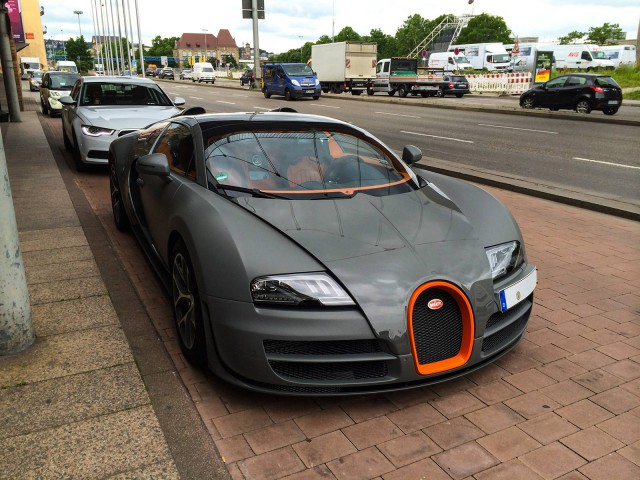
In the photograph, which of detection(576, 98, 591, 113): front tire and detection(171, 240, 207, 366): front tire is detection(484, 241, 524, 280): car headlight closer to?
detection(171, 240, 207, 366): front tire

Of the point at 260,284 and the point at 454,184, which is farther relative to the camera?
the point at 454,184

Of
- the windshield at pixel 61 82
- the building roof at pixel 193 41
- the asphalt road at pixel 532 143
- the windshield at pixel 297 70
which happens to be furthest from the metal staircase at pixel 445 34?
the building roof at pixel 193 41

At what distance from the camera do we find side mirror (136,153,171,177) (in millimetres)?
3816

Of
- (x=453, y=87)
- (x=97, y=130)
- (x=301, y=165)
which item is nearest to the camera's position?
(x=301, y=165)

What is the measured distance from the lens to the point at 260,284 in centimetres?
275

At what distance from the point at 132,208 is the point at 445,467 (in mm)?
3546

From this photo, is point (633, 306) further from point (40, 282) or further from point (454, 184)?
point (40, 282)

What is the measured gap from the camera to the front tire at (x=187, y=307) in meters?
3.07

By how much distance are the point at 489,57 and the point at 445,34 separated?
52155 mm

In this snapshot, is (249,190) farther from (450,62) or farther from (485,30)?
(485,30)

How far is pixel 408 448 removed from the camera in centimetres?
261

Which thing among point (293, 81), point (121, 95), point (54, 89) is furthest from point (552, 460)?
point (293, 81)

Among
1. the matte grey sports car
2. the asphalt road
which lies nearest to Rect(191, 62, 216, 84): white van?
the asphalt road

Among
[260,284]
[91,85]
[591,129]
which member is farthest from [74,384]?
[591,129]
